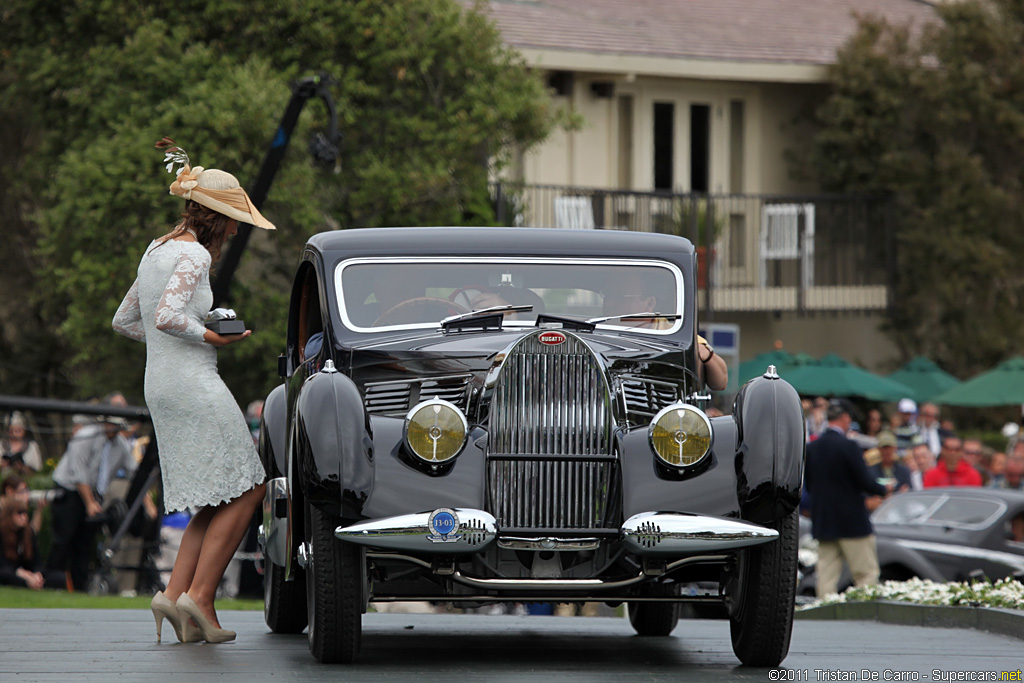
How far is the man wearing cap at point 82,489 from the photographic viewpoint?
15.0 m

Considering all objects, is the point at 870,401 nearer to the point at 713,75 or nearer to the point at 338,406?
the point at 713,75

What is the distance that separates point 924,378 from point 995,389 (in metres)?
3.29

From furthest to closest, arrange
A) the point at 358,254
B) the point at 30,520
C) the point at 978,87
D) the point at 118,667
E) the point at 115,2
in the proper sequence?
1. the point at 978,87
2. the point at 115,2
3. the point at 30,520
4. the point at 358,254
5. the point at 118,667

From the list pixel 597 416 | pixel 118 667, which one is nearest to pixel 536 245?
pixel 597 416

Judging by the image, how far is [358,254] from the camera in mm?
7543

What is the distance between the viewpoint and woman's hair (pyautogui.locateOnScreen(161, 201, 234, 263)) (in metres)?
7.25

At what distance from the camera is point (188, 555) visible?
723 centimetres

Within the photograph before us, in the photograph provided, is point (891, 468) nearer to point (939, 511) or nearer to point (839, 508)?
point (939, 511)

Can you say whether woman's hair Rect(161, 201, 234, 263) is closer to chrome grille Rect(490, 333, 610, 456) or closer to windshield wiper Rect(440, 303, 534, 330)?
windshield wiper Rect(440, 303, 534, 330)

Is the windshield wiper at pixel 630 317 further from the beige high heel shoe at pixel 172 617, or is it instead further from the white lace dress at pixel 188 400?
the beige high heel shoe at pixel 172 617

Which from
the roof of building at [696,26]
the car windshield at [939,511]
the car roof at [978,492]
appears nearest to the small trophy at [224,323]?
the car windshield at [939,511]

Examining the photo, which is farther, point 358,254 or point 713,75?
point 713,75

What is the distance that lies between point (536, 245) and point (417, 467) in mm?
1751

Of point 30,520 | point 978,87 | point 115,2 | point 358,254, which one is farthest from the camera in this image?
point 978,87
